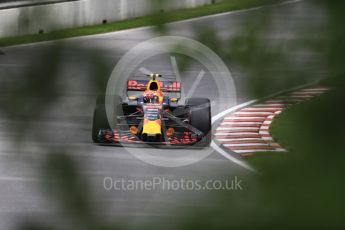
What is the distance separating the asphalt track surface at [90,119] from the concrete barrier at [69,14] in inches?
0.6

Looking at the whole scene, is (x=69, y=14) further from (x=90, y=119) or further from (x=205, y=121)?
(x=205, y=121)

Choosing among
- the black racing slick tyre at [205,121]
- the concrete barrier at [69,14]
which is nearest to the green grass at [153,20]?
the concrete barrier at [69,14]

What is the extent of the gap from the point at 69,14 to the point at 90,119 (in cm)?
8

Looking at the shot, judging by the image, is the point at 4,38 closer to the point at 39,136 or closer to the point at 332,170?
the point at 39,136

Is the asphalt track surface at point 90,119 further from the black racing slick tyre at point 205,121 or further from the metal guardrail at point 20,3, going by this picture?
the black racing slick tyre at point 205,121

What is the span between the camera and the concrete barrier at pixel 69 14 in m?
0.68

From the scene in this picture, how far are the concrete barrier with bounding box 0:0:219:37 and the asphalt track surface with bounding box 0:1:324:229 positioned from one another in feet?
0.05

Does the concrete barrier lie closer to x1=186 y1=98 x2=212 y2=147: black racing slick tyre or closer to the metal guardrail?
the metal guardrail

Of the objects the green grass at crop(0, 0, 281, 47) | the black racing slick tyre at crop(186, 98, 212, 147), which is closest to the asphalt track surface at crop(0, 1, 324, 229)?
the green grass at crop(0, 0, 281, 47)

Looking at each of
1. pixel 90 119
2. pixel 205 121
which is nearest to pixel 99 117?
pixel 90 119

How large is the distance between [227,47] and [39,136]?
16 cm

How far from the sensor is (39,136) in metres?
0.72

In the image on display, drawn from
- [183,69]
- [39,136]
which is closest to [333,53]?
[183,69]

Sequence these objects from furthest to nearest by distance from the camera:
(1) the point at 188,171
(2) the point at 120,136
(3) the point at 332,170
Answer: (2) the point at 120,136 < (1) the point at 188,171 < (3) the point at 332,170
